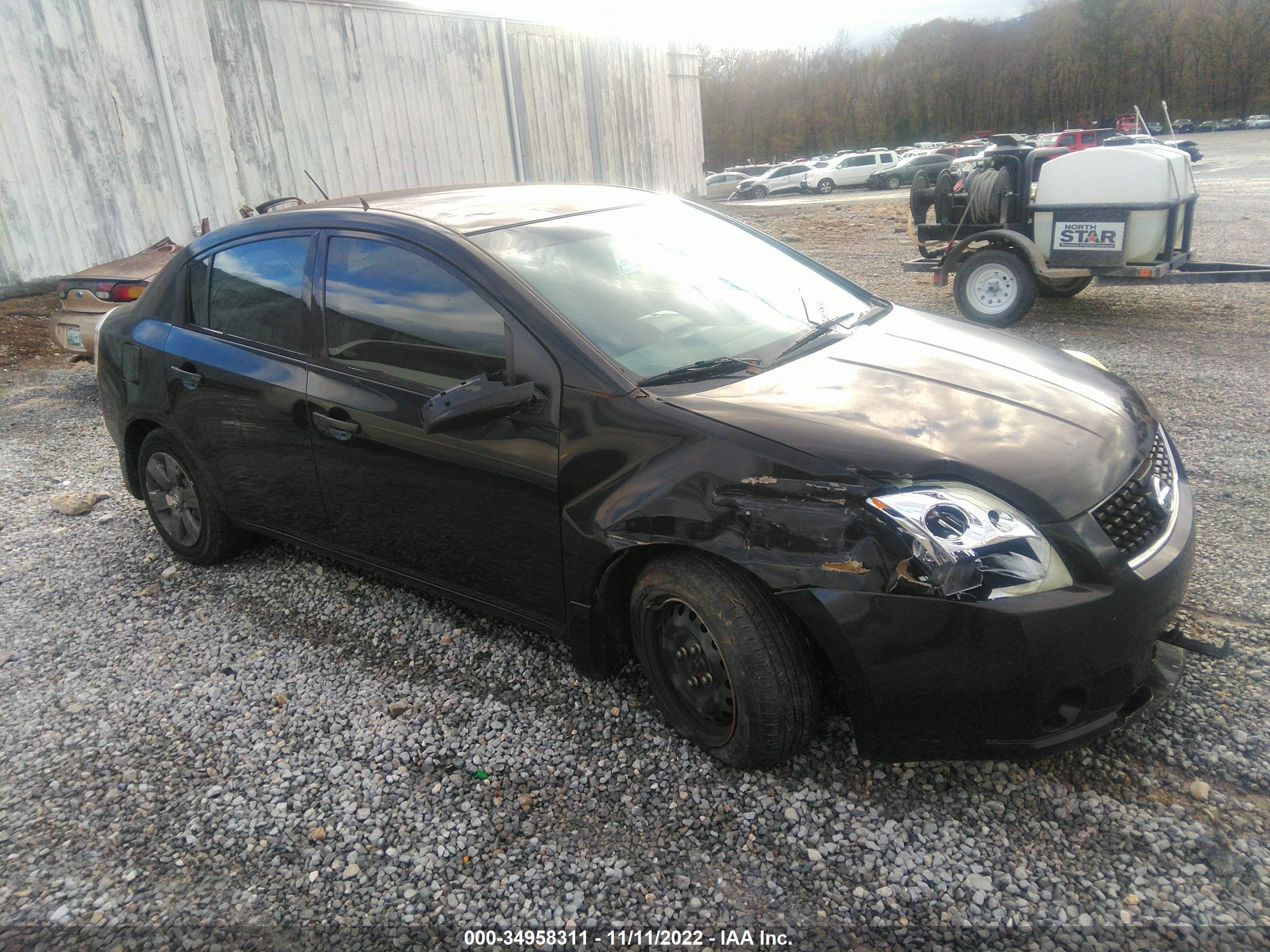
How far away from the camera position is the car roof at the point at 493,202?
10.3 feet

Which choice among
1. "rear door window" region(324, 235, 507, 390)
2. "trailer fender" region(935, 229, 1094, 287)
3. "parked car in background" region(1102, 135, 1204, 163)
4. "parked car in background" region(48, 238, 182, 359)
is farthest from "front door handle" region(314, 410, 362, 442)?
"parked car in background" region(1102, 135, 1204, 163)

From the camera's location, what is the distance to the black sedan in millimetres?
2158

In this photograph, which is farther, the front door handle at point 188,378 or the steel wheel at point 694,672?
the front door handle at point 188,378

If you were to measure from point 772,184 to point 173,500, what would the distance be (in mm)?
36349

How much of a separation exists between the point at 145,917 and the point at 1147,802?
102 inches

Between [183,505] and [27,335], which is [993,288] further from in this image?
[27,335]

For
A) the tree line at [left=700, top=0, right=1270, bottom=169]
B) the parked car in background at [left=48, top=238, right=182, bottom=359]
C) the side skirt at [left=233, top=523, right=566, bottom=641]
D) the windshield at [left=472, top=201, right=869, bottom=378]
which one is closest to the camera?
the windshield at [left=472, top=201, right=869, bottom=378]

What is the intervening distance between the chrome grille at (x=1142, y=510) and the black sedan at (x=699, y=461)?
0.4 inches

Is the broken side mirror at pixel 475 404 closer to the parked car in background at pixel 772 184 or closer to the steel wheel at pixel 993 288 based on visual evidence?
the steel wheel at pixel 993 288

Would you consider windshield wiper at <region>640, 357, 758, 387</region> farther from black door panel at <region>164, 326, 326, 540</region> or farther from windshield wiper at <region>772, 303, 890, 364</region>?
black door panel at <region>164, 326, 326, 540</region>

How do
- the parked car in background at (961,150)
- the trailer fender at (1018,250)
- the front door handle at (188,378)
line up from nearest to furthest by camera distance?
the front door handle at (188,378), the trailer fender at (1018,250), the parked car in background at (961,150)

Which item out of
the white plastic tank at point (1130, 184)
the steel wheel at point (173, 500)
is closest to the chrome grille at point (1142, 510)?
the steel wheel at point (173, 500)

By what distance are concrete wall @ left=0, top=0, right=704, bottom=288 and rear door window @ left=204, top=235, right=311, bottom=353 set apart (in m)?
5.27

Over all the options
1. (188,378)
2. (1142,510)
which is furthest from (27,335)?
(1142,510)
